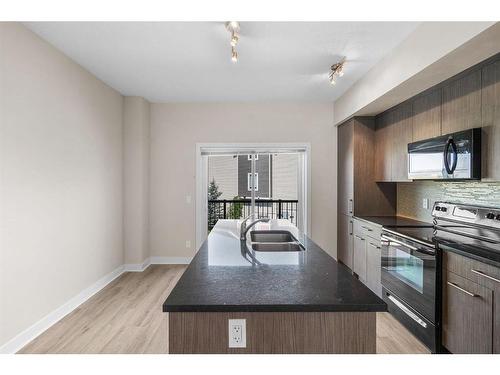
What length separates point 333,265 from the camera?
160 cm

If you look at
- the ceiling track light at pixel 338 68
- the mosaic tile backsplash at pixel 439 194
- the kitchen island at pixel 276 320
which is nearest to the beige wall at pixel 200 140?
the mosaic tile backsplash at pixel 439 194

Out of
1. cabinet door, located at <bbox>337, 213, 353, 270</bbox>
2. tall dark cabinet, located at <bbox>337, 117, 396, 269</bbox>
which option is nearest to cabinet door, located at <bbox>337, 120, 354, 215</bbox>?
tall dark cabinet, located at <bbox>337, 117, 396, 269</bbox>

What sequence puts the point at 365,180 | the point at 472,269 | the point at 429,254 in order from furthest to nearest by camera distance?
the point at 365,180, the point at 429,254, the point at 472,269

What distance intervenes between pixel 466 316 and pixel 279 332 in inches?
60.2

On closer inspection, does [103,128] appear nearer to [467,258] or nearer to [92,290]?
[92,290]

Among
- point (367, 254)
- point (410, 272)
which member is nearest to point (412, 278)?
point (410, 272)

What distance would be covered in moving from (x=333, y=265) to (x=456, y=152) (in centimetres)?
155

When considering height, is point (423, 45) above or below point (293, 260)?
above

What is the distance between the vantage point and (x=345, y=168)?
4.26m

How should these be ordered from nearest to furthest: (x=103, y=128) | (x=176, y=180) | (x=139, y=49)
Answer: (x=139, y=49), (x=103, y=128), (x=176, y=180)

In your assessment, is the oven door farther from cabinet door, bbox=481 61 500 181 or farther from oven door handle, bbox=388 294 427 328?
cabinet door, bbox=481 61 500 181

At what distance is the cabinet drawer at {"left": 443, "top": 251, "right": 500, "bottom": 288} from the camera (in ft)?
5.59

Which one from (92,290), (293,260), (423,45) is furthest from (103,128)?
(423,45)

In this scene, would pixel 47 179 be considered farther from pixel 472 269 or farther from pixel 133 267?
pixel 472 269
